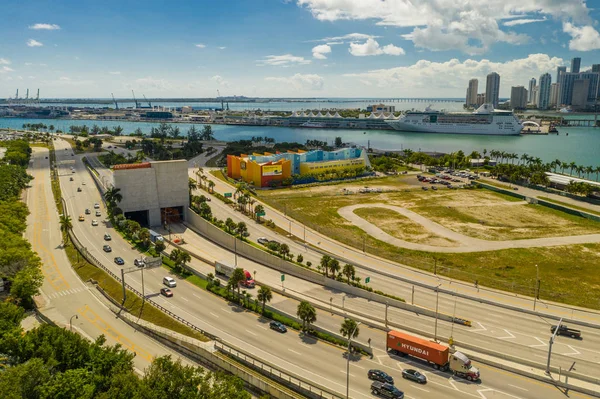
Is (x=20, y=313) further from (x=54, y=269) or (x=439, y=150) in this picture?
(x=439, y=150)

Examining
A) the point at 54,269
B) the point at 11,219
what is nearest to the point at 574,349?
the point at 54,269

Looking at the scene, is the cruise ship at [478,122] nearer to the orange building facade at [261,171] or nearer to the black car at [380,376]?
the orange building facade at [261,171]

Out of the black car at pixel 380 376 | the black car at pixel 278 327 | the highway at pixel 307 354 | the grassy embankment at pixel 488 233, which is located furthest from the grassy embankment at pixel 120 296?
the grassy embankment at pixel 488 233

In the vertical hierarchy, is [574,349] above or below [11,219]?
below

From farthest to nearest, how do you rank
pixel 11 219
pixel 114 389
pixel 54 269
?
pixel 11 219 < pixel 54 269 < pixel 114 389

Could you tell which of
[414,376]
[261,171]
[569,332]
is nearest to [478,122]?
[261,171]

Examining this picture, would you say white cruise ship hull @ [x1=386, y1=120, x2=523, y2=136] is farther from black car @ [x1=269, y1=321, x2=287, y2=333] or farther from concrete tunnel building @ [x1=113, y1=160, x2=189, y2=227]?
black car @ [x1=269, y1=321, x2=287, y2=333]
